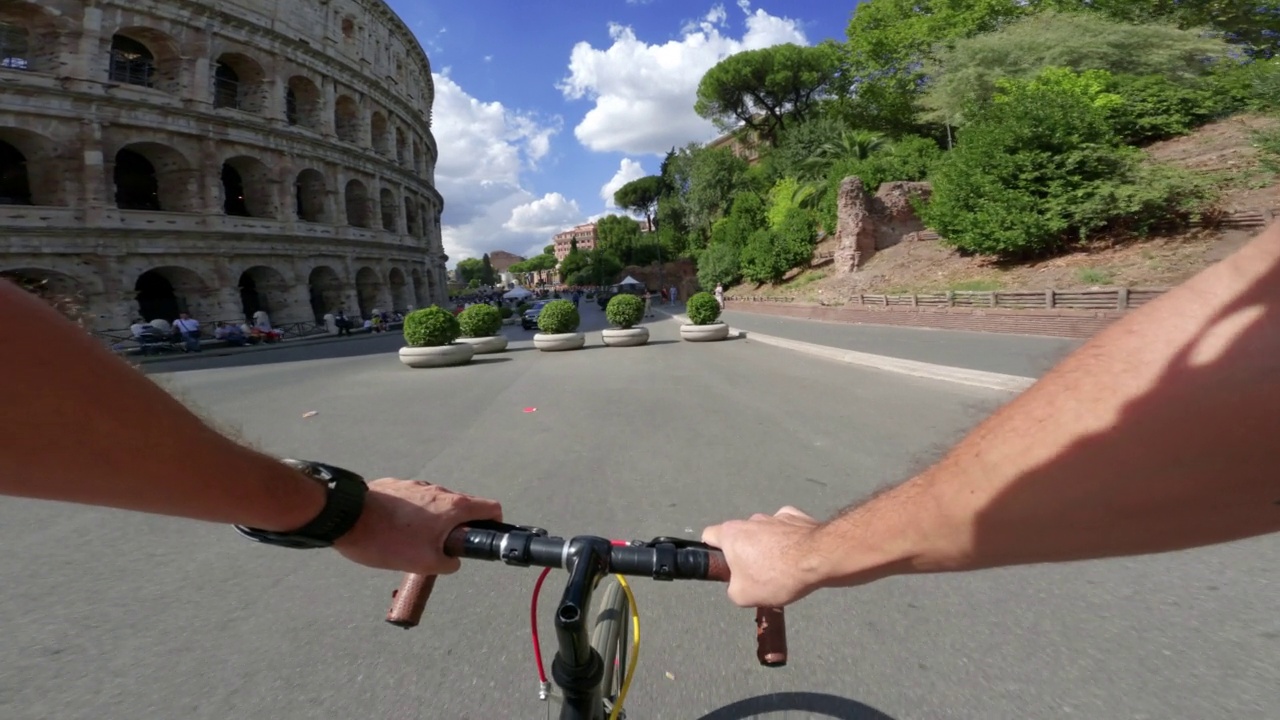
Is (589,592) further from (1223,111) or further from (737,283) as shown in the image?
(737,283)

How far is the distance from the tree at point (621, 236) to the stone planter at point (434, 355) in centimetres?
6247

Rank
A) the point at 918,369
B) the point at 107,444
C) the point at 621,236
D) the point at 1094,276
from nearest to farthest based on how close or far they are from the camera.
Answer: the point at 107,444 < the point at 918,369 < the point at 1094,276 < the point at 621,236

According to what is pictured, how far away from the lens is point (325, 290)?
3106 centimetres

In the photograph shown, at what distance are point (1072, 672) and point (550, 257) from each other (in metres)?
142

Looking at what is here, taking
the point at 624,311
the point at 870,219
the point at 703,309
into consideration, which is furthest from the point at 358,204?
the point at 870,219

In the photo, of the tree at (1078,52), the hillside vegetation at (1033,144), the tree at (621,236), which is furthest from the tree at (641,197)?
the tree at (1078,52)

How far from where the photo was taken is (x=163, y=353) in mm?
19562

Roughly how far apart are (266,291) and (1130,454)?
3387 centimetres

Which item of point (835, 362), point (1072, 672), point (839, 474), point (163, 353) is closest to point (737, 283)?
point (835, 362)

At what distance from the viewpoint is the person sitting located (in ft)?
72.1

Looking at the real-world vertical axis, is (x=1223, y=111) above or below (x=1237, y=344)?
above

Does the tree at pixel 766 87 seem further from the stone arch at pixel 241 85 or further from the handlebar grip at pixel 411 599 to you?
the handlebar grip at pixel 411 599

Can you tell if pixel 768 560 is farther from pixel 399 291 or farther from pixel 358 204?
pixel 399 291

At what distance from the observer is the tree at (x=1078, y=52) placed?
19609 millimetres
